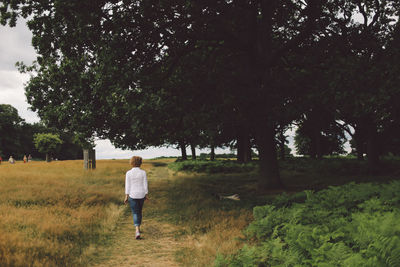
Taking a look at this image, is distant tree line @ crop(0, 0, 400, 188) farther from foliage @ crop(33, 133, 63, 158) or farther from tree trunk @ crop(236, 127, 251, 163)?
foliage @ crop(33, 133, 63, 158)

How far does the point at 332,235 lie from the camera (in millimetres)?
4789

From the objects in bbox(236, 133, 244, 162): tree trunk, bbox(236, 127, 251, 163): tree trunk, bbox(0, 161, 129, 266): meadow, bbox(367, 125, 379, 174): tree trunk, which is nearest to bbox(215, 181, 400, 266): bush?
bbox(0, 161, 129, 266): meadow

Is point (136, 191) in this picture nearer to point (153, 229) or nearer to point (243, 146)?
point (153, 229)

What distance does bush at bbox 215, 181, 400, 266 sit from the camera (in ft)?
12.5

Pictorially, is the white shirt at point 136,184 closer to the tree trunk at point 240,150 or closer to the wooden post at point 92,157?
the wooden post at point 92,157

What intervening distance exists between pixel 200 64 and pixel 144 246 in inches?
342

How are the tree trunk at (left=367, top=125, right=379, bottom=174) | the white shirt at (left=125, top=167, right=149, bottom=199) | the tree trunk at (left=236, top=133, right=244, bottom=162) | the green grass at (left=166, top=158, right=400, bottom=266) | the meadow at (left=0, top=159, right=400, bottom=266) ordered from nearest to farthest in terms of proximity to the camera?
the green grass at (left=166, top=158, right=400, bottom=266) < the meadow at (left=0, top=159, right=400, bottom=266) < the white shirt at (left=125, top=167, right=149, bottom=199) < the tree trunk at (left=367, top=125, right=379, bottom=174) < the tree trunk at (left=236, top=133, right=244, bottom=162)

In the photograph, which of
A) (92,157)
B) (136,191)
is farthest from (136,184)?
(92,157)

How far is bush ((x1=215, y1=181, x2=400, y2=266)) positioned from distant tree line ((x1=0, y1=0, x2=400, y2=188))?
5.84 meters

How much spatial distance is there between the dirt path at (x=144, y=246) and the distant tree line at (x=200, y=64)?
422cm

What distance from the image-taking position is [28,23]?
11.7 meters

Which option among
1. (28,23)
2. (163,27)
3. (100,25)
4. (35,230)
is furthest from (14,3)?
(35,230)

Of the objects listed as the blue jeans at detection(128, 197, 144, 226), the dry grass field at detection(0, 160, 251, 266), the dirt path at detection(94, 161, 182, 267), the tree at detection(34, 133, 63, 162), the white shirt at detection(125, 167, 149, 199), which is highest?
the tree at detection(34, 133, 63, 162)

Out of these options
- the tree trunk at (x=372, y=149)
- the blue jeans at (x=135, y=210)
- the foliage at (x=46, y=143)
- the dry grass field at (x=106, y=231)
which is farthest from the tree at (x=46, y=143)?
the blue jeans at (x=135, y=210)
